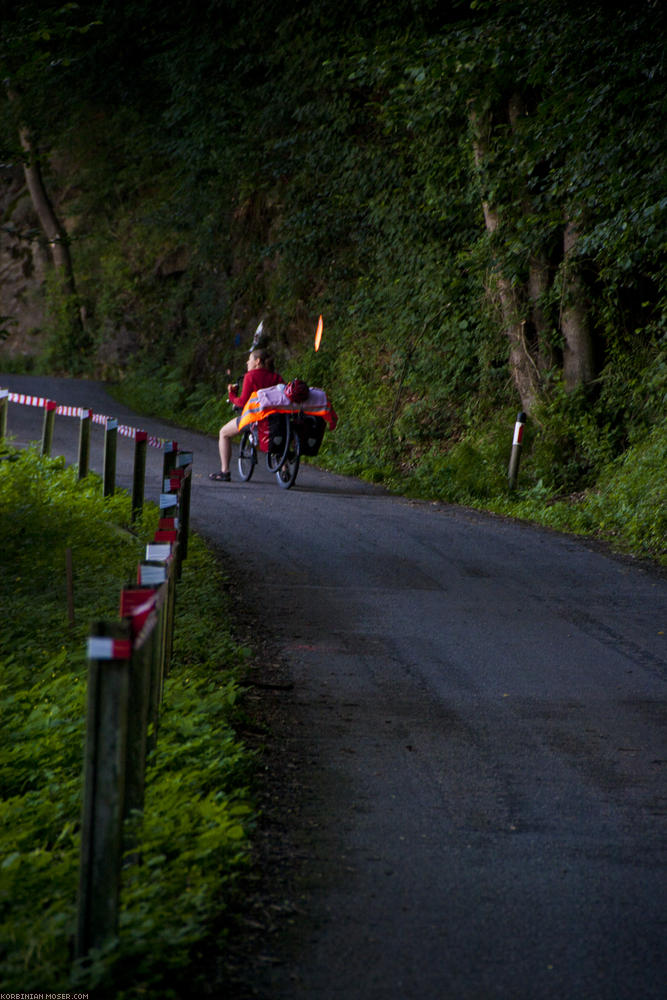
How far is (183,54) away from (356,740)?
1113 inches

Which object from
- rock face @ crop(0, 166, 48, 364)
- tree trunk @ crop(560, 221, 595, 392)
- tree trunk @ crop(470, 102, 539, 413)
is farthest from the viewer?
rock face @ crop(0, 166, 48, 364)

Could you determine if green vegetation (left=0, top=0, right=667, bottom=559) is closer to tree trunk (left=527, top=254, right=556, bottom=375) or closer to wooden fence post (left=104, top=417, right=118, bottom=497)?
tree trunk (left=527, top=254, right=556, bottom=375)

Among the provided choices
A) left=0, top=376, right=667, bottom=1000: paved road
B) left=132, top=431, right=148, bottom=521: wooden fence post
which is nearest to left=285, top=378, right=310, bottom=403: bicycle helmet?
left=132, top=431, right=148, bottom=521: wooden fence post

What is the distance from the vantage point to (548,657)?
8117 mm

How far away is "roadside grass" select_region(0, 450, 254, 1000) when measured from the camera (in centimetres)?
363

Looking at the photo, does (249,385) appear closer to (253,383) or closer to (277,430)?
(253,383)

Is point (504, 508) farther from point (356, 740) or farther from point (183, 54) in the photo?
point (183, 54)

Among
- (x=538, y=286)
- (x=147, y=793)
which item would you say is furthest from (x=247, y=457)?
(x=147, y=793)

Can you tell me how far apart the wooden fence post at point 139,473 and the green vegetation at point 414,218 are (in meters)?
3.07

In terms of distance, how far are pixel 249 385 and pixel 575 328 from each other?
5.30 meters

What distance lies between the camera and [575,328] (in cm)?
1852

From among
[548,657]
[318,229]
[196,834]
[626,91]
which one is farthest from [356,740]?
[318,229]

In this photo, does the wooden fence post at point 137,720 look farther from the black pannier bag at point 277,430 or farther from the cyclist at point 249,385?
the cyclist at point 249,385

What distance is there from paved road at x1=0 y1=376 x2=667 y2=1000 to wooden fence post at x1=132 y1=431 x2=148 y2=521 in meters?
1.53
